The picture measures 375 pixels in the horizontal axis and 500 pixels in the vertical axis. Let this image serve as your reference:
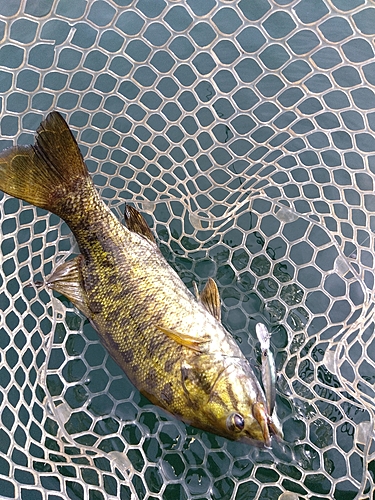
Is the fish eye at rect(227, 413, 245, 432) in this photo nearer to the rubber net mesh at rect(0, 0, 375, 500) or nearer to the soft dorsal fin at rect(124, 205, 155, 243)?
the rubber net mesh at rect(0, 0, 375, 500)

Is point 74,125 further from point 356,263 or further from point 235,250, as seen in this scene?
point 356,263

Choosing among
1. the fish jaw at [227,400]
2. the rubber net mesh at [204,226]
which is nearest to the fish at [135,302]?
the fish jaw at [227,400]

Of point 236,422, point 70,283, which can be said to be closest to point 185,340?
point 236,422

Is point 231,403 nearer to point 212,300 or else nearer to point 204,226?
point 212,300

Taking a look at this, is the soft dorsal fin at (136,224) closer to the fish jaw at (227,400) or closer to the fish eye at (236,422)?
the fish jaw at (227,400)

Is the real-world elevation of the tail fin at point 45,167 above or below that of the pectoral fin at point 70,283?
above

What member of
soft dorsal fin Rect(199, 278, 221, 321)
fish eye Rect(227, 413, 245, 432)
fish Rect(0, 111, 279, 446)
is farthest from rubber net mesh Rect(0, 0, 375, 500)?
fish eye Rect(227, 413, 245, 432)

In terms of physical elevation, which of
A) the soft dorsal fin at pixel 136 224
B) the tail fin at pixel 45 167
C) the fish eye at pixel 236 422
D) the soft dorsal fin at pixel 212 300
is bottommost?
the fish eye at pixel 236 422
